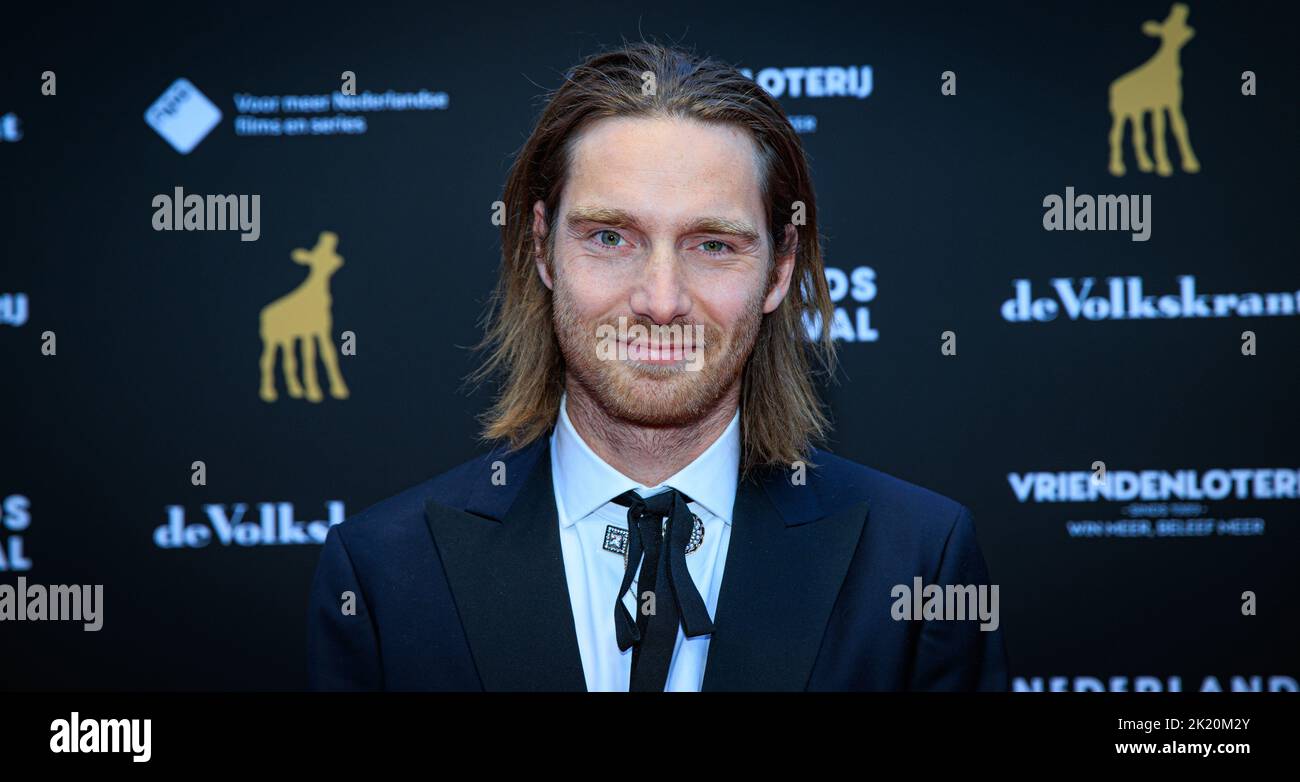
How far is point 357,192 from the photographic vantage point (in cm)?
329

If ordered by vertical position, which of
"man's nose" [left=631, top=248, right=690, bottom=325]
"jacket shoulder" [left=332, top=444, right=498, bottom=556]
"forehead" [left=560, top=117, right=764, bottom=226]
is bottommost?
"jacket shoulder" [left=332, top=444, right=498, bottom=556]

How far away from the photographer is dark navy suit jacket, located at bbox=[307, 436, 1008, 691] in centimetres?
210

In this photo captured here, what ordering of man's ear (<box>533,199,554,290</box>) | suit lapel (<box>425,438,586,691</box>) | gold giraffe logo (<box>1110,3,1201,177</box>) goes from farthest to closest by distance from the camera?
gold giraffe logo (<box>1110,3,1201,177</box>), man's ear (<box>533,199,554,290</box>), suit lapel (<box>425,438,586,691</box>)

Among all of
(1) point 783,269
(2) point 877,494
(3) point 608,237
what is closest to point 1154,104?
(1) point 783,269

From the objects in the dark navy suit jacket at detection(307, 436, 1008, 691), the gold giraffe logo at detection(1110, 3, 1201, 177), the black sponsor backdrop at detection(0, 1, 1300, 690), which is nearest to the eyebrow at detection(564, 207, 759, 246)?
the dark navy suit jacket at detection(307, 436, 1008, 691)

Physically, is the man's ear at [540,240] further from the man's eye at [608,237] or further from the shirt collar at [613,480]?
the shirt collar at [613,480]

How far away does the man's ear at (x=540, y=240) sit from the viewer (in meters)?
2.33

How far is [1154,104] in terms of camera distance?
3.26 meters

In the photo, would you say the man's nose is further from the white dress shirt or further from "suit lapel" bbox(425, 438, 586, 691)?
"suit lapel" bbox(425, 438, 586, 691)

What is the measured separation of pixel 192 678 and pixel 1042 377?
2.63 m

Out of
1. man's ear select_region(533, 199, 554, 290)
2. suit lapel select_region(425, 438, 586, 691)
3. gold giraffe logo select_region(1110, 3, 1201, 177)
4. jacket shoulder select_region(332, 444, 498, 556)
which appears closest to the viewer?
suit lapel select_region(425, 438, 586, 691)

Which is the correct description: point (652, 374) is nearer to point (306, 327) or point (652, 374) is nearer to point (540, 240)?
point (540, 240)
